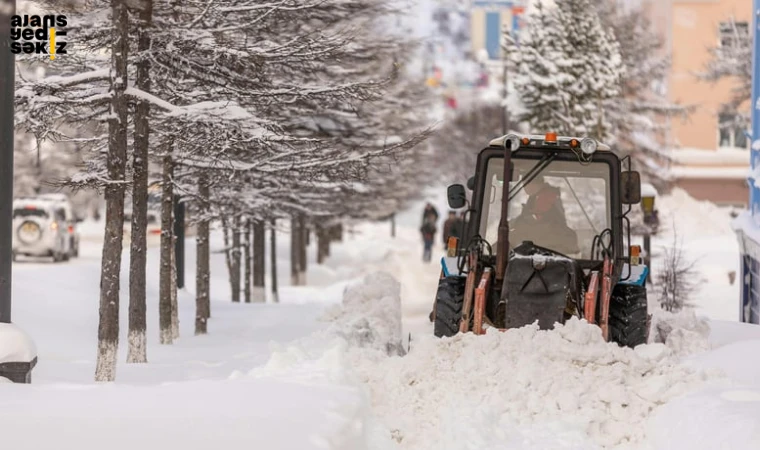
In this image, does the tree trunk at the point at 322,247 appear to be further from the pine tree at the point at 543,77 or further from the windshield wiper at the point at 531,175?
the windshield wiper at the point at 531,175

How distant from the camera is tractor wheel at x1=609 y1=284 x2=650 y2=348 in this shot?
39.9ft

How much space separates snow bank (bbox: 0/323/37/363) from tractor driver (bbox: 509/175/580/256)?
4970 millimetres

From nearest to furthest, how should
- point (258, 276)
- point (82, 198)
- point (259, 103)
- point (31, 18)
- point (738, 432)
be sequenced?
point (738, 432) → point (31, 18) → point (259, 103) → point (258, 276) → point (82, 198)

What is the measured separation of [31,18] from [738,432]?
8896 millimetres

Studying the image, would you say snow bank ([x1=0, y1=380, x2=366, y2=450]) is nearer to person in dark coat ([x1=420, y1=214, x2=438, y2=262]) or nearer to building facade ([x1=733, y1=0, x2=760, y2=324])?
building facade ([x1=733, y1=0, x2=760, y2=324])

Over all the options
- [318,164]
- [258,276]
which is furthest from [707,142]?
[318,164]

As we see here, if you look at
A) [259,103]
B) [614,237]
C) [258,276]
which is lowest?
[258,276]

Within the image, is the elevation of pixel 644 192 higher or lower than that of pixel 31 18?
lower

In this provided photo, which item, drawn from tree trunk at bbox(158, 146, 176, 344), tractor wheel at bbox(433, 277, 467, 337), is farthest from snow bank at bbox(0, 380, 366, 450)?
tree trunk at bbox(158, 146, 176, 344)

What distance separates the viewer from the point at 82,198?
8550 cm

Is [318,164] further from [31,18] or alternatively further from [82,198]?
[82,198]

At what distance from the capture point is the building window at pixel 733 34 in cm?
3792

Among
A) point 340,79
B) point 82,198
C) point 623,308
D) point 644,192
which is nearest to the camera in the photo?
point 623,308

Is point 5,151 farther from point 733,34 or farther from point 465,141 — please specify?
point 465,141
